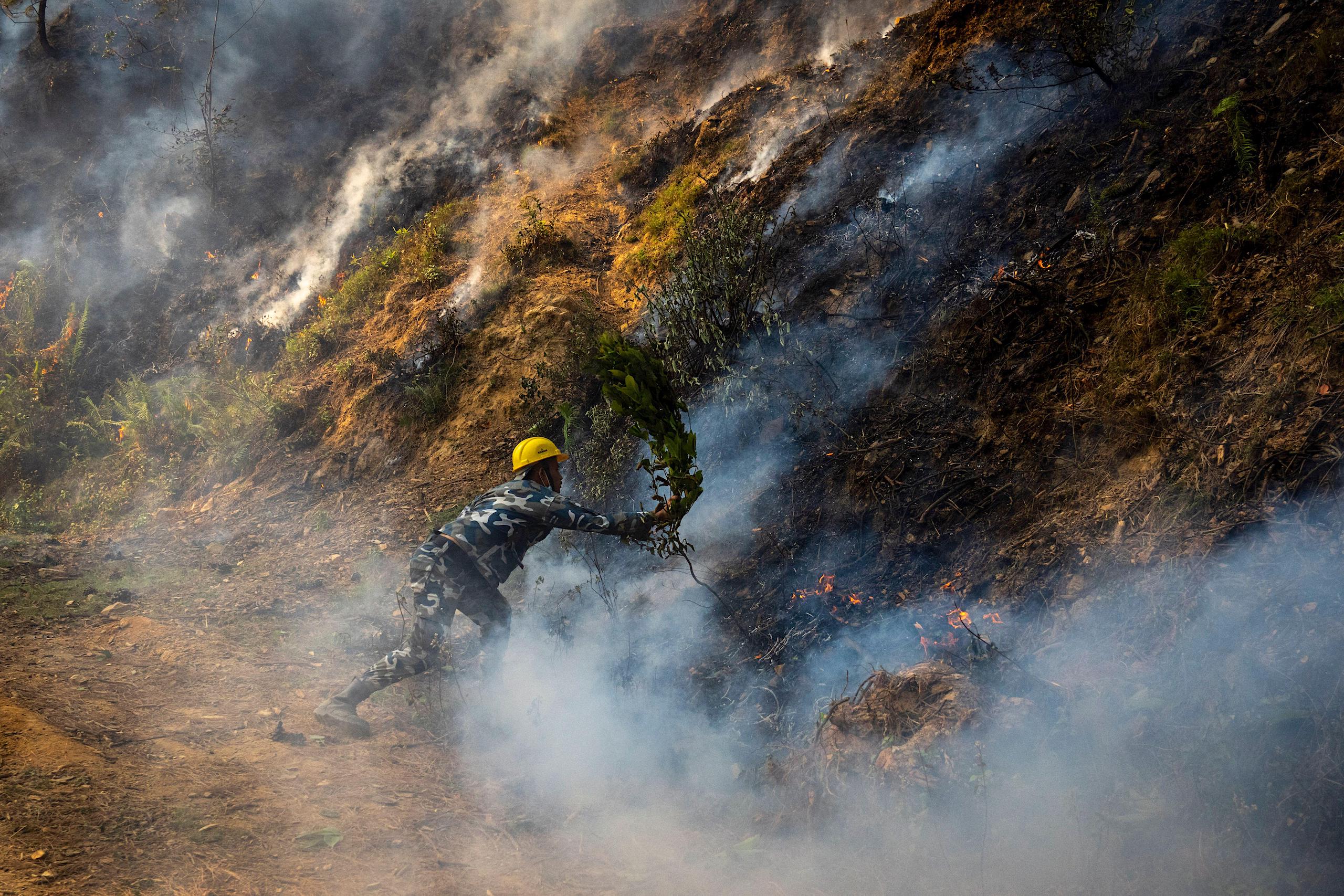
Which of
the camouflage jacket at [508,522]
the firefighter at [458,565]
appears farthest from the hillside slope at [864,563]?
the camouflage jacket at [508,522]

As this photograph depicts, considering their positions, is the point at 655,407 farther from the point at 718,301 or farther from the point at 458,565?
the point at 718,301

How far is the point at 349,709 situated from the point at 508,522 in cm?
153

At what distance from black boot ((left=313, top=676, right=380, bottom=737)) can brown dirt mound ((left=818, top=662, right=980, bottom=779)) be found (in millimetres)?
2798

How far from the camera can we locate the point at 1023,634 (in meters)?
3.60

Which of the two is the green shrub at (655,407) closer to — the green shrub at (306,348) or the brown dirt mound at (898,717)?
the brown dirt mound at (898,717)

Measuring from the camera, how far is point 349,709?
454 cm

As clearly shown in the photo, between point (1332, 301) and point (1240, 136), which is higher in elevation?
point (1240, 136)

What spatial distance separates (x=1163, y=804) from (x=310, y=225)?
13.5 metres

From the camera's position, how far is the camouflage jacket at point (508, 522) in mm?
4508

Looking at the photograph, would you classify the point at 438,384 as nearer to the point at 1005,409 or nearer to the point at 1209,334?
the point at 1005,409

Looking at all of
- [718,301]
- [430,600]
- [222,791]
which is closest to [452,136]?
[718,301]

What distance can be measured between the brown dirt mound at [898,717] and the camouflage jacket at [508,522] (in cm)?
169

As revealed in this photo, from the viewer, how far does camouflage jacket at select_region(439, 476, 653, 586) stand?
4.51 metres

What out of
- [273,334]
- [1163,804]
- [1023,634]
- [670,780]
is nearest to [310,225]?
[273,334]
